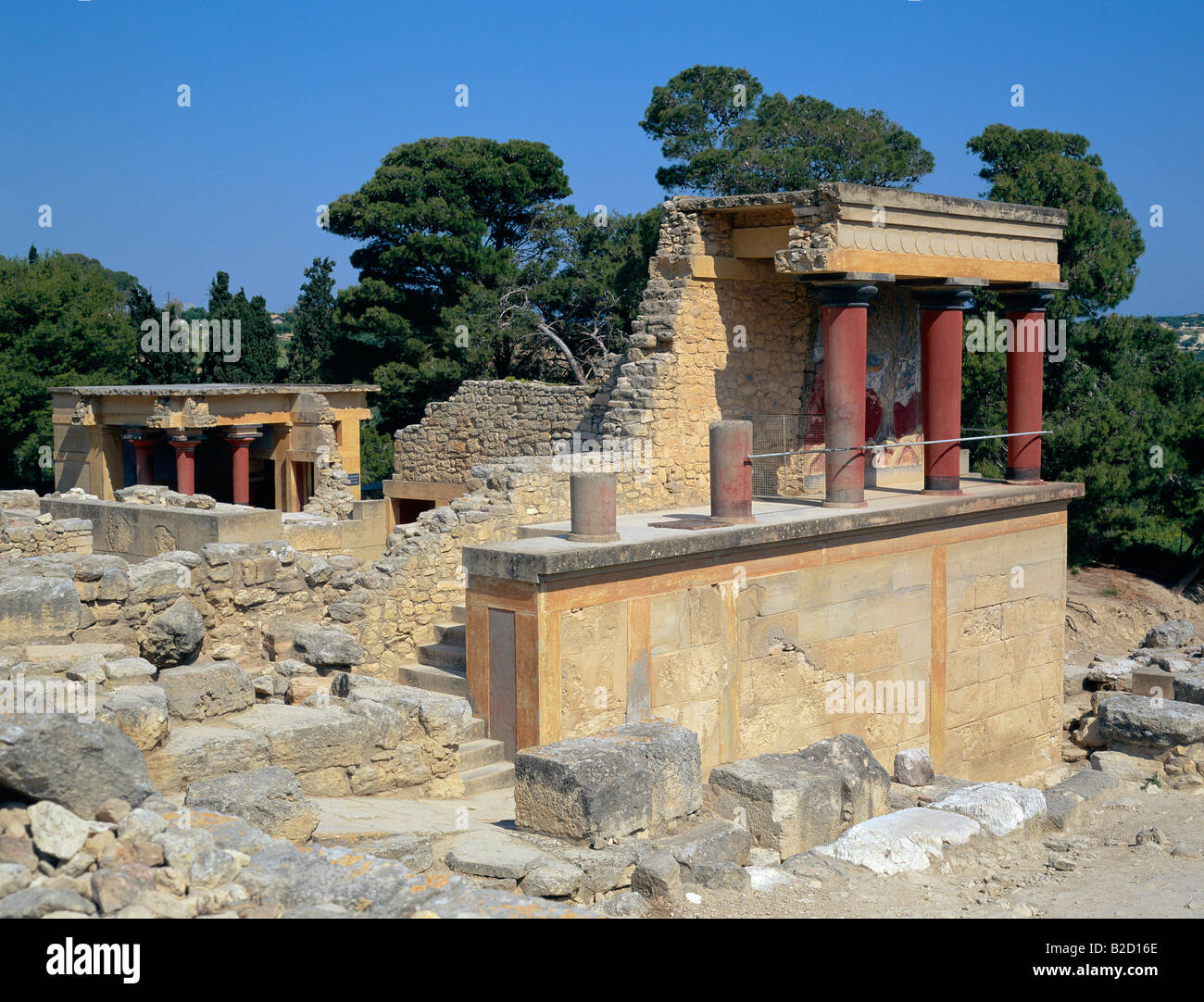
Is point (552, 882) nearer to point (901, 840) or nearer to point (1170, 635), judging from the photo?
point (901, 840)

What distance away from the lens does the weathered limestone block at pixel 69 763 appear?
490 cm

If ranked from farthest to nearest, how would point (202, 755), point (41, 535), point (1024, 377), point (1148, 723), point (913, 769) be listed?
point (1024, 377) < point (1148, 723) < point (41, 535) < point (913, 769) < point (202, 755)

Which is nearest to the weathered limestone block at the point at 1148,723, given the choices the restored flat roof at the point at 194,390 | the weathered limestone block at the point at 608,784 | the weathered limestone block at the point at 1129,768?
the weathered limestone block at the point at 1129,768

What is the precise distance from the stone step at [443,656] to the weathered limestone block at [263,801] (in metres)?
4.36

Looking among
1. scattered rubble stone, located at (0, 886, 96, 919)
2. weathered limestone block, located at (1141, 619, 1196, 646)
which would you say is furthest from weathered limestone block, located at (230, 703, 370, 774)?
weathered limestone block, located at (1141, 619, 1196, 646)

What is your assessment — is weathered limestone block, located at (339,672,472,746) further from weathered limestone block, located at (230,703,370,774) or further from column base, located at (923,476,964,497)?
column base, located at (923,476,964,497)

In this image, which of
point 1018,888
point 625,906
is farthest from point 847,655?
point 625,906

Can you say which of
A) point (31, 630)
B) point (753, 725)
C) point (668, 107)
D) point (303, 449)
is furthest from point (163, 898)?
point (668, 107)

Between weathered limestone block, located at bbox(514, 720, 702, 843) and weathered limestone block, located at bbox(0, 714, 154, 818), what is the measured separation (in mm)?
2407

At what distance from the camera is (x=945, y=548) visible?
42.1ft

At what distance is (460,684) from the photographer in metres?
10.0

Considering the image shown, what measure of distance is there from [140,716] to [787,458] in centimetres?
913

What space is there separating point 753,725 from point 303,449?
1749 centimetres

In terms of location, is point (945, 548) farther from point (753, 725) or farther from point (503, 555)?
point (503, 555)
